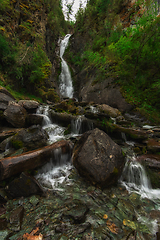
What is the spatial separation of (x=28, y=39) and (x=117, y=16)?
532 inches

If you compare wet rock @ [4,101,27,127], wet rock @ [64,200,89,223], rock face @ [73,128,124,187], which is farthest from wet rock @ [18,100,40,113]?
A: wet rock @ [64,200,89,223]

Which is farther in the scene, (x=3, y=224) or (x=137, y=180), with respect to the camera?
(x=137, y=180)

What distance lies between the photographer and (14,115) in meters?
6.52

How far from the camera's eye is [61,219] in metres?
2.44

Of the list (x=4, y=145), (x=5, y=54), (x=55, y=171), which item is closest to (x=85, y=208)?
(x=55, y=171)

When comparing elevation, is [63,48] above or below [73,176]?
above

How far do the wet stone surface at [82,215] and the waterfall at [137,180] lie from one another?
292 millimetres

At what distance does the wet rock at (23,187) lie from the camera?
2898 mm

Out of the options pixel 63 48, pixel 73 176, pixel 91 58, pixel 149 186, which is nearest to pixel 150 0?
pixel 91 58

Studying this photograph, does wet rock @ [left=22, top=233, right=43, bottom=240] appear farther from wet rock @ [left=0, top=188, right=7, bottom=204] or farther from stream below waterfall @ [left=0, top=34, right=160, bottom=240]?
wet rock @ [left=0, top=188, right=7, bottom=204]

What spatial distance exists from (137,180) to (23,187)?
12.2 ft

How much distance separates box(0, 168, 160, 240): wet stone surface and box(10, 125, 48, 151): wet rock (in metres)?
2.21

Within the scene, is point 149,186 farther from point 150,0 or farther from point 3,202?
point 150,0

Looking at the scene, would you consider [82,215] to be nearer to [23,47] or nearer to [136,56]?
[136,56]
